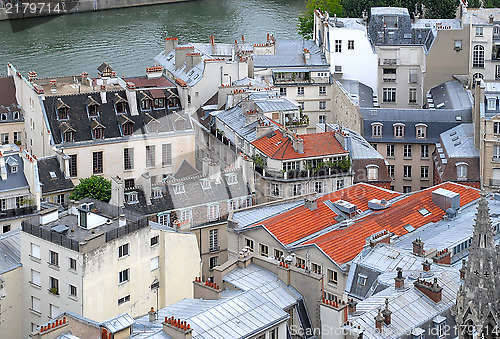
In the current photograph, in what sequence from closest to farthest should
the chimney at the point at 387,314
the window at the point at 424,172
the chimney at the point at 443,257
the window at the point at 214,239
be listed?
the chimney at the point at 387,314, the chimney at the point at 443,257, the window at the point at 214,239, the window at the point at 424,172

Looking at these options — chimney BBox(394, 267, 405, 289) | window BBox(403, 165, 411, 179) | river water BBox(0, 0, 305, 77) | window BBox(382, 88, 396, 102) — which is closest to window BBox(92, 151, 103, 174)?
window BBox(403, 165, 411, 179)

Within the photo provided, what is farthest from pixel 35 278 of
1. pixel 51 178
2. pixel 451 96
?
pixel 451 96

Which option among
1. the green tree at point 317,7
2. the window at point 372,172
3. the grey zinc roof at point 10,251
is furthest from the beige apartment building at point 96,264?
the green tree at point 317,7

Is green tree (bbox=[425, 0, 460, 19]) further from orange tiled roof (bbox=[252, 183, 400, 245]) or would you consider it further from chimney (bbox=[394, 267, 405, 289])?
chimney (bbox=[394, 267, 405, 289])

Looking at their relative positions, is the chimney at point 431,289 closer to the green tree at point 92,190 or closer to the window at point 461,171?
the green tree at point 92,190

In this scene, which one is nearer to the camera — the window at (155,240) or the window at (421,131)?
the window at (155,240)

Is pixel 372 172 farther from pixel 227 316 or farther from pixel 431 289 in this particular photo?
pixel 227 316
